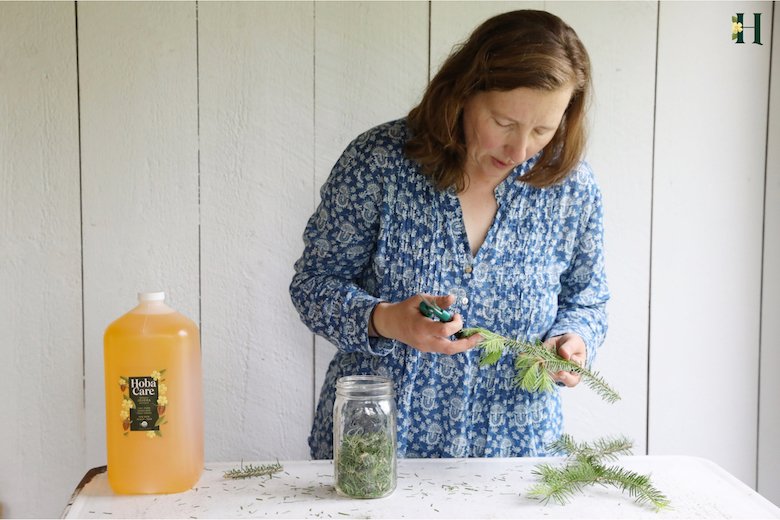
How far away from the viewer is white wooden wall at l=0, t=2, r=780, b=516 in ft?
5.68

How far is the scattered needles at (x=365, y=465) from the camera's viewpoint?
1065 mm

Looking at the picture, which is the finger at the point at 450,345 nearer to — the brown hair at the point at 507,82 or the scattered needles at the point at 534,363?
the scattered needles at the point at 534,363

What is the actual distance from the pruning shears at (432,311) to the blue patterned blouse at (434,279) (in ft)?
0.57

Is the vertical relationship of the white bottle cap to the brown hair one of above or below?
below

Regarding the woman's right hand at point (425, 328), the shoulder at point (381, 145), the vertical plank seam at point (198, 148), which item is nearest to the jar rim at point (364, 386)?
the woman's right hand at point (425, 328)

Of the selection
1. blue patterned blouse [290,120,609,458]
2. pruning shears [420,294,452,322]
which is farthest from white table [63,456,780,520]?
pruning shears [420,294,452,322]

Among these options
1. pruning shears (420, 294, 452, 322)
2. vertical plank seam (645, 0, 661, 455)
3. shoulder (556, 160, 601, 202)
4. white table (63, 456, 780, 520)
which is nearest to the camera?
white table (63, 456, 780, 520)

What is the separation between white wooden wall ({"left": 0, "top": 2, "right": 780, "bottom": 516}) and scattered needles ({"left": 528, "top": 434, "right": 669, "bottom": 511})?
0.68 metres

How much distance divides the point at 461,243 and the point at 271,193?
23.9 inches

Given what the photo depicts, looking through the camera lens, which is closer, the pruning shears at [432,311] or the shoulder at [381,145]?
the pruning shears at [432,311]

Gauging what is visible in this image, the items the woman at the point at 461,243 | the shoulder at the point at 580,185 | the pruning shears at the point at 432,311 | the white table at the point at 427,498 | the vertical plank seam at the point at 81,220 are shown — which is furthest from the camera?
the vertical plank seam at the point at 81,220

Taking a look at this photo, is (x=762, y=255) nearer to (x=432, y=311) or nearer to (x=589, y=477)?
(x=589, y=477)

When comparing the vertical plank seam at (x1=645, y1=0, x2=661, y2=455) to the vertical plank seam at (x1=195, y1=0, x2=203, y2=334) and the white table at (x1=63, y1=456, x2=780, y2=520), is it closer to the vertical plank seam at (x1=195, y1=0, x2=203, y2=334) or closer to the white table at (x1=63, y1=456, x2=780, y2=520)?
the white table at (x1=63, y1=456, x2=780, y2=520)

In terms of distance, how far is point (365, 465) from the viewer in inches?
41.9
